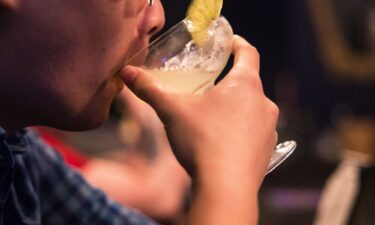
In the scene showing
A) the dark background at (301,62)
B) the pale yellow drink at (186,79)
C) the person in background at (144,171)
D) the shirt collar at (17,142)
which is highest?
the pale yellow drink at (186,79)

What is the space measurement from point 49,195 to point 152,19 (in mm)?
468

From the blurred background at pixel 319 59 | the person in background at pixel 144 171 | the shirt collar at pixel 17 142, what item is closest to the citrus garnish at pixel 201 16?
the shirt collar at pixel 17 142

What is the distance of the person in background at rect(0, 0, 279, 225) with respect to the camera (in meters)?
0.81

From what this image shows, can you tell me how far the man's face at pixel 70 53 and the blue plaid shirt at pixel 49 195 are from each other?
0.77ft

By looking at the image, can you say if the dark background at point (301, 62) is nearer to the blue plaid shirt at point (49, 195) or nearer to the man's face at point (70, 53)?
the blue plaid shirt at point (49, 195)

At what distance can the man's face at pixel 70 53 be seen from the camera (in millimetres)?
873

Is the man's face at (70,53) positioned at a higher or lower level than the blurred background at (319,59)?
higher

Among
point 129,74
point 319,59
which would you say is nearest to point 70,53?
point 129,74

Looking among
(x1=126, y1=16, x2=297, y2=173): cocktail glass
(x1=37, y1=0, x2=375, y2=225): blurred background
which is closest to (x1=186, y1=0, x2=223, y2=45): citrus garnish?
(x1=126, y1=16, x2=297, y2=173): cocktail glass

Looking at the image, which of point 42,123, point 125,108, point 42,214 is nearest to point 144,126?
point 125,108

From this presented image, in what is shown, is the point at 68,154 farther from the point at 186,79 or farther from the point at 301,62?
the point at 301,62

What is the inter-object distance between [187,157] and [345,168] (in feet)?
1.83

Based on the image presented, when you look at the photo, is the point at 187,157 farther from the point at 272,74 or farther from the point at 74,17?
the point at 272,74

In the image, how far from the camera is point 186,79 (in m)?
0.90
